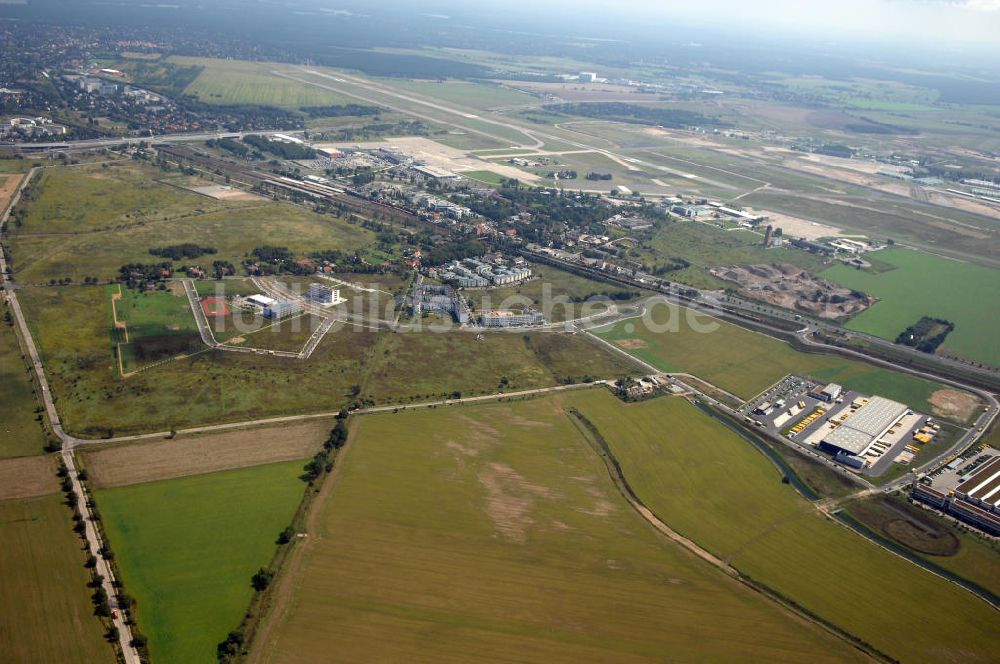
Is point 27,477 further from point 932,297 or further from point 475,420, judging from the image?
point 932,297

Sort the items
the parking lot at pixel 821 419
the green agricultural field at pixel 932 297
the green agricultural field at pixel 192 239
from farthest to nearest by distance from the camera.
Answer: the green agricultural field at pixel 932 297 < the green agricultural field at pixel 192 239 < the parking lot at pixel 821 419

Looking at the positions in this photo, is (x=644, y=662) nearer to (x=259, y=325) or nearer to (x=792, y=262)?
(x=259, y=325)

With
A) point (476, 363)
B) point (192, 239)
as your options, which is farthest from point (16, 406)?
point (192, 239)

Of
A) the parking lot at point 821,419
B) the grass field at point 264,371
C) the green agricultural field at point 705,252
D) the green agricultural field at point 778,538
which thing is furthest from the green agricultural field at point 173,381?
the green agricultural field at point 705,252

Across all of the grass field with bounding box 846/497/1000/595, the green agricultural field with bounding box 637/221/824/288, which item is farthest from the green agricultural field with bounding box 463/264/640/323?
the grass field with bounding box 846/497/1000/595

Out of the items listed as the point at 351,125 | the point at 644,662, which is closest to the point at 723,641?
the point at 644,662

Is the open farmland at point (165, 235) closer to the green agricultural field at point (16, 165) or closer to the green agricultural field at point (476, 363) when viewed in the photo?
the green agricultural field at point (16, 165)
